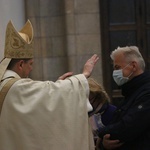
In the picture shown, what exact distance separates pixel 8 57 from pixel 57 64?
4.06 metres

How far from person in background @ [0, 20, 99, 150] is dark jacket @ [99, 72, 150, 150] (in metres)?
0.33

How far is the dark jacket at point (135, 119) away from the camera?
10.5 ft

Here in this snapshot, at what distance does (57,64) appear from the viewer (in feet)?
23.5

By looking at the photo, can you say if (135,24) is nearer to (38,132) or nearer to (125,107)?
(125,107)

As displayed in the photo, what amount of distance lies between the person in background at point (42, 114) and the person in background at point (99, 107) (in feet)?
1.23

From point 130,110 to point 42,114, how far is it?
0.70 m

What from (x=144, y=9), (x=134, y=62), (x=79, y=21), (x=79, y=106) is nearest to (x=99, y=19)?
(x=79, y=21)

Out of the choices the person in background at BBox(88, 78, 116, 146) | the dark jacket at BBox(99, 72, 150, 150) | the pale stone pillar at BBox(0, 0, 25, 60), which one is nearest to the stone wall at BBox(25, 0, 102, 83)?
the pale stone pillar at BBox(0, 0, 25, 60)

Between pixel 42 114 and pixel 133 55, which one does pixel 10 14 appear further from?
pixel 42 114

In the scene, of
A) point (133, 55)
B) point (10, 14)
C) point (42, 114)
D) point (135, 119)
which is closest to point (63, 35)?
point (10, 14)

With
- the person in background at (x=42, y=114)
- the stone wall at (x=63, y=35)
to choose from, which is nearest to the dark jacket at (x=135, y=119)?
the person in background at (x=42, y=114)

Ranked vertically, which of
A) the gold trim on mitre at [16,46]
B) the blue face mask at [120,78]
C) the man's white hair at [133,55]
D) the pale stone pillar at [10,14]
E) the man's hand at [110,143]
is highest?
the pale stone pillar at [10,14]

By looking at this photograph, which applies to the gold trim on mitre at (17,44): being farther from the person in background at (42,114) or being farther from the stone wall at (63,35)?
the stone wall at (63,35)

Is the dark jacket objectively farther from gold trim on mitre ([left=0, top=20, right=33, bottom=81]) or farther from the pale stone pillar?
the pale stone pillar
